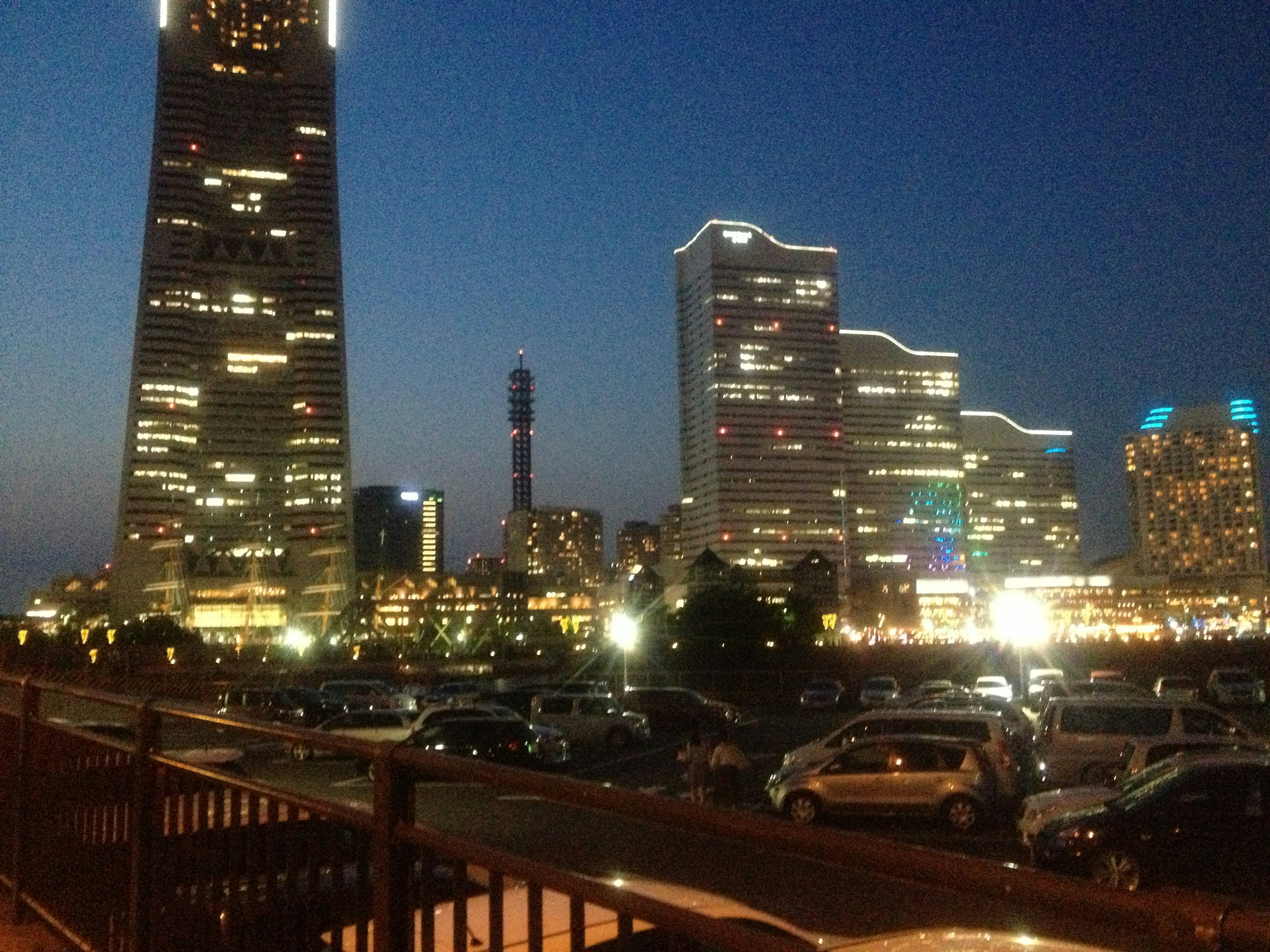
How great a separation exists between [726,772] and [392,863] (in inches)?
491

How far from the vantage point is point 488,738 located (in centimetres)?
2236

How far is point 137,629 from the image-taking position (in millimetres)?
87375

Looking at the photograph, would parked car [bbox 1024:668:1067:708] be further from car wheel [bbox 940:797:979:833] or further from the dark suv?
car wheel [bbox 940:797:979:833]

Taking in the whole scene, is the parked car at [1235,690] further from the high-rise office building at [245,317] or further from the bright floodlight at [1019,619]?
the high-rise office building at [245,317]

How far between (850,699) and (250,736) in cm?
4609

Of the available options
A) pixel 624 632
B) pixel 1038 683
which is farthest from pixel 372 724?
pixel 624 632

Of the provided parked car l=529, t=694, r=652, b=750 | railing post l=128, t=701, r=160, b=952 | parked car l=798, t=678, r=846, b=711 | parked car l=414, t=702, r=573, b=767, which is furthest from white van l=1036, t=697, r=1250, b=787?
parked car l=798, t=678, r=846, b=711

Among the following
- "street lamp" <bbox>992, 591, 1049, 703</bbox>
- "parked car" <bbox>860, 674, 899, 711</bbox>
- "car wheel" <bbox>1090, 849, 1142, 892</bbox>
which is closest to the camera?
"car wheel" <bbox>1090, 849, 1142, 892</bbox>

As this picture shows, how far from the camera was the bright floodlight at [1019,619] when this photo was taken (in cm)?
7750

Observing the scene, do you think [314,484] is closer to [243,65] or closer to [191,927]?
[243,65]

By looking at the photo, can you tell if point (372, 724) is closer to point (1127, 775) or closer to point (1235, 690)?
point (1127, 775)

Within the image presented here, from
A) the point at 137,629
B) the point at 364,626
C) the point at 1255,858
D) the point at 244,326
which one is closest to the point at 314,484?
the point at 244,326

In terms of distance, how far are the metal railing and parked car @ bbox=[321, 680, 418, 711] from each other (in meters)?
26.6

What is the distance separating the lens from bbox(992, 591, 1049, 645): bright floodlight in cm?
7750
